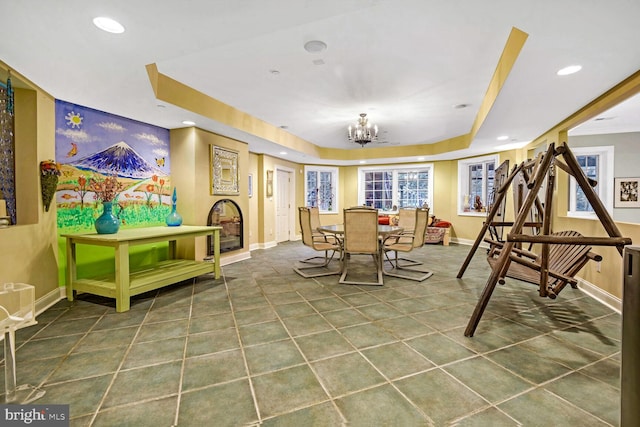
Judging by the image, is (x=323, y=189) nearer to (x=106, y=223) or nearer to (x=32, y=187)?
(x=106, y=223)

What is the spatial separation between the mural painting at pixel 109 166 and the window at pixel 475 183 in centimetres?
671

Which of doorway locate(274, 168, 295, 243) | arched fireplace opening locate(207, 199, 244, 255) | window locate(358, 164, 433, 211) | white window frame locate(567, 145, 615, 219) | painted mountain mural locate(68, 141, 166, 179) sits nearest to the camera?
painted mountain mural locate(68, 141, 166, 179)

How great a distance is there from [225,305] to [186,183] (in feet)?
7.46

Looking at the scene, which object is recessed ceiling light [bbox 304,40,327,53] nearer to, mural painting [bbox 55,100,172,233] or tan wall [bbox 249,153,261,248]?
mural painting [bbox 55,100,172,233]

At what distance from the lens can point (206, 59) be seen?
2861 millimetres

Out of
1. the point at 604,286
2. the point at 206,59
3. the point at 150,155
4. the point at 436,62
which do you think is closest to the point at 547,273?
the point at 604,286

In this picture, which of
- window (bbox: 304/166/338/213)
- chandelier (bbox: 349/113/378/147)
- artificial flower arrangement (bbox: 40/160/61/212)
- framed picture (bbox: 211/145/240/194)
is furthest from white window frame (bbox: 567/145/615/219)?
artificial flower arrangement (bbox: 40/160/61/212)

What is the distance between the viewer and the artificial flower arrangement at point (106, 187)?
3.56m

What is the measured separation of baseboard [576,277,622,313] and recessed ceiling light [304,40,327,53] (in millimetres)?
3721

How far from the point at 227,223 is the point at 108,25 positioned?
3.51 meters

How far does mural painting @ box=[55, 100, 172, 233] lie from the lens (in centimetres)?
328

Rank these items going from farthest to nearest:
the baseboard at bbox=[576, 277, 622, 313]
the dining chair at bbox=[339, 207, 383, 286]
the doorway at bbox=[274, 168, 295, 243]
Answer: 1. the doorway at bbox=[274, 168, 295, 243]
2. the dining chair at bbox=[339, 207, 383, 286]
3. the baseboard at bbox=[576, 277, 622, 313]

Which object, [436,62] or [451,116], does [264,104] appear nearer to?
[436,62]

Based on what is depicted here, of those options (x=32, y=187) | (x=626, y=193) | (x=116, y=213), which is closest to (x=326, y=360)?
(x=32, y=187)
